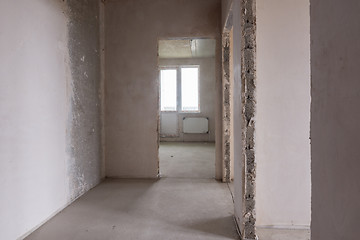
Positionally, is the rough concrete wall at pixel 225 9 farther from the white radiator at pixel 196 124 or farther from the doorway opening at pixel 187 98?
the white radiator at pixel 196 124

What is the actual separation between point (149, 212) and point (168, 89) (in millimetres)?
6344

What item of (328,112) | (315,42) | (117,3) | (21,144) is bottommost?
(21,144)

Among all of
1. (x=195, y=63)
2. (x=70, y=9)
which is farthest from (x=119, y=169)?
(x=195, y=63)

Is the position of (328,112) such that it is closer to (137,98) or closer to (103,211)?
(103,211)

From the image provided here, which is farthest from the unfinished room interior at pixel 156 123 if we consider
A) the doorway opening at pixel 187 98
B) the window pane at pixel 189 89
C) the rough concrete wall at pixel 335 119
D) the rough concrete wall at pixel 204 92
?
the window pane at pixel 189 89

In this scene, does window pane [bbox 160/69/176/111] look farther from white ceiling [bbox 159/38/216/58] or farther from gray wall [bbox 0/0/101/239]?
gray wall [bbox 0/0/101/239]

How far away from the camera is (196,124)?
26.9 ft

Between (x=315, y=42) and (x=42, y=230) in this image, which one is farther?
(x=42, y=230)

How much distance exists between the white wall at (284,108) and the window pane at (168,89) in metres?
6.42

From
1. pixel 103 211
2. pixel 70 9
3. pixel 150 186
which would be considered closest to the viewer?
pixel 103 211

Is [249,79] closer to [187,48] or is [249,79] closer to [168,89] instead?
[187,48]

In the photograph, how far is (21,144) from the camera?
2.09 meters

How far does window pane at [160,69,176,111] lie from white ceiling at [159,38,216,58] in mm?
703

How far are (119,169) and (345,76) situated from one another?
3.70 meters
